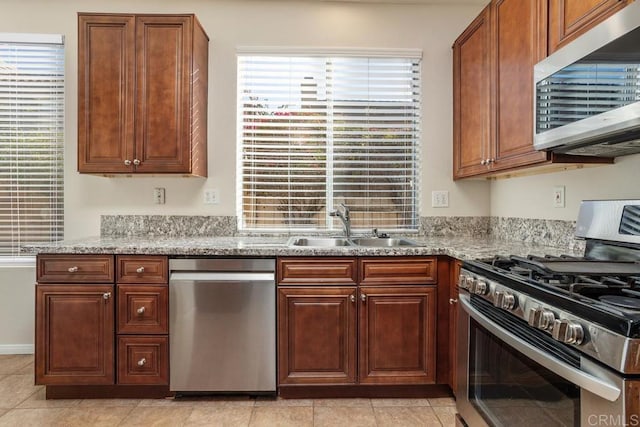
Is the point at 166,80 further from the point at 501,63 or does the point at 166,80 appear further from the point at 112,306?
the point at 501,63

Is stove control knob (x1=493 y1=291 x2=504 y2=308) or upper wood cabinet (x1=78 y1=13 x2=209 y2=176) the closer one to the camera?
stove control knob (x1=493 y1=291 x2=504 y2=308)

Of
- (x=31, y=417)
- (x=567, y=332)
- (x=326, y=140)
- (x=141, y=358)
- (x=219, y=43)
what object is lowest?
(x=31, y=417)

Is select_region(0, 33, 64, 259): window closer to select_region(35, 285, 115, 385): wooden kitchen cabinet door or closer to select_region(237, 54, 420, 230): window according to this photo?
select_region(35, 285, 115, 385): wooden kitchen cabinet door

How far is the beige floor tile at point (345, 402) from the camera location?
7.18 feet

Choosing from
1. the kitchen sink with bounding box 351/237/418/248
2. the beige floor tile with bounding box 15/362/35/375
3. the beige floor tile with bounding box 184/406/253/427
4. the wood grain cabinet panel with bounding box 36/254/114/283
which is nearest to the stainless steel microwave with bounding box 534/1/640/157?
the kitchen sink with bounding box 351/237/418/248

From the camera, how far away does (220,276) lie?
7.13 feet

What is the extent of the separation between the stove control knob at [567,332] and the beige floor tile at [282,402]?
1.54 m

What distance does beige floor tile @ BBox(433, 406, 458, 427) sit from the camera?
2.02 m

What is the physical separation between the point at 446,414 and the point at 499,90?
1772 millimetres

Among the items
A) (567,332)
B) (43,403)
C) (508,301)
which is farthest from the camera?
(43,403)

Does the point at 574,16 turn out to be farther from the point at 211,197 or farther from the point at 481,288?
the point at 211,197

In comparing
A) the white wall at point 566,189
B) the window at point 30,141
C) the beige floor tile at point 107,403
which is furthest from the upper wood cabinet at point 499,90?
the window at point 30,141

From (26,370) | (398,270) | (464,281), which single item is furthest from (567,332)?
(26,370)

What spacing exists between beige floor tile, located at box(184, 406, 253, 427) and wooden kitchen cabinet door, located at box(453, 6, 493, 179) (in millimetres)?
1934
